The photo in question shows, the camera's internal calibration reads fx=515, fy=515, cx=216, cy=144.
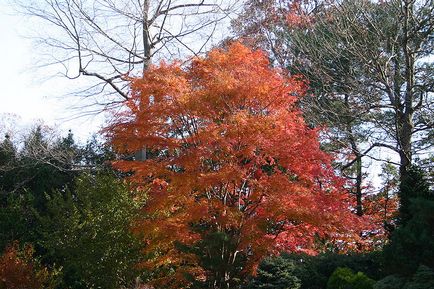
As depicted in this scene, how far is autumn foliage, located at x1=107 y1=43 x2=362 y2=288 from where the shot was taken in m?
9.67

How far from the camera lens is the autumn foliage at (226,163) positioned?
9.67 metres

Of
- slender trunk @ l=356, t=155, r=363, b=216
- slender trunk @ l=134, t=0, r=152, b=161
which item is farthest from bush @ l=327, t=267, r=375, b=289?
slender trunk @ l=134, t=0, r=152, b=161

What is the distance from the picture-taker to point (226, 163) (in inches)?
392

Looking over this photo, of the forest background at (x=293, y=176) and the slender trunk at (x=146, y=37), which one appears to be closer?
the forest background at (x=293, y=176)

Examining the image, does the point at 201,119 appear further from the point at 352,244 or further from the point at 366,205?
the point at 366,205

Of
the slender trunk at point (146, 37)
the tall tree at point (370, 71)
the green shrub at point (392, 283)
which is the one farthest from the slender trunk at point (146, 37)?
the green shrub at point (392, 283)

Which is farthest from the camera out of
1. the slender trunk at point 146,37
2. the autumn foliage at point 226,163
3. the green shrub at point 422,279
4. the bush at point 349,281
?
the slender trunk at point 146,37

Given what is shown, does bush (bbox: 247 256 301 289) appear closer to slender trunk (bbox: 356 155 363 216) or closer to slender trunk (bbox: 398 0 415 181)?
slender trunk (bbox: 398 0 415 181)

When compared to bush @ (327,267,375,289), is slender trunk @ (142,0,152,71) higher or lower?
higher

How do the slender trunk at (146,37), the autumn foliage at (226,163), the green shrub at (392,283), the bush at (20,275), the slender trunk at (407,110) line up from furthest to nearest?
the slender trunk at (146,37) → the bush at (20,275) → the slender trunk at (407,110) → the autumn foliage at (226,163) → the green shrub at (392,283)

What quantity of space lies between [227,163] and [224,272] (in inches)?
91.1

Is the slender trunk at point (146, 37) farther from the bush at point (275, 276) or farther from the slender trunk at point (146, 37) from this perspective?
the bush at point (275, 276)

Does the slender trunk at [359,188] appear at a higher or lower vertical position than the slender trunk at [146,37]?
lower

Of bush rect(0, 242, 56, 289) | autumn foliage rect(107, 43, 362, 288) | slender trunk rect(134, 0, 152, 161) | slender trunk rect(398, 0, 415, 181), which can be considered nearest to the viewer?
autumn foliage rect(107, 43, 362, 288)
